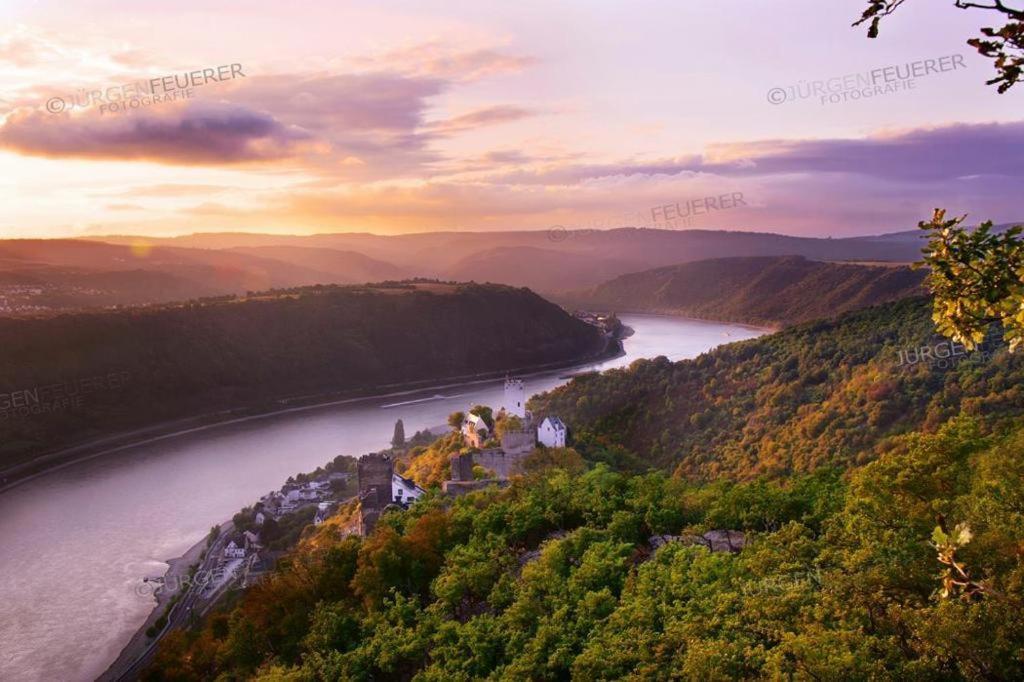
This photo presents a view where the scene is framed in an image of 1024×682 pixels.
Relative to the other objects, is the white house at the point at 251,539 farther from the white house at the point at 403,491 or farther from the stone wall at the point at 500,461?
the stone wall at the point at 500,461

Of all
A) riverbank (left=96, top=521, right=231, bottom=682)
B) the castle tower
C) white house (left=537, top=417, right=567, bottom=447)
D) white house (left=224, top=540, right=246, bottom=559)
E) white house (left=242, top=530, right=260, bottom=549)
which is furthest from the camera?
the castle tower

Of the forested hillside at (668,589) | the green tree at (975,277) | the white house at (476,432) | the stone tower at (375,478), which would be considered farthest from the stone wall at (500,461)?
the green tree at (975,277)

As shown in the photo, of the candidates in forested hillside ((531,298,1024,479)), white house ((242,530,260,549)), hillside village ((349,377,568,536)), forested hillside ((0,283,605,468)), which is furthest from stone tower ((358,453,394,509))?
forested hillside ((0,283,605,468))

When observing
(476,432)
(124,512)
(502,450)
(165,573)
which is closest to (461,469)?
(502,450)

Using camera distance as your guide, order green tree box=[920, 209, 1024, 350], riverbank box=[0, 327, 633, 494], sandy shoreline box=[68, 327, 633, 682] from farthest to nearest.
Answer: riverbank box=[0, 327, 633, 494] < sandy shoreline box=[68, 327, 633, 682] < green tree box=[920, 209, 1024, 350]

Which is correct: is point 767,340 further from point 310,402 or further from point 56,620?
point 310,402

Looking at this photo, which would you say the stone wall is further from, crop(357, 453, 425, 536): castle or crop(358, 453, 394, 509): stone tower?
crop(358, 453, 394, 509): stone tower
